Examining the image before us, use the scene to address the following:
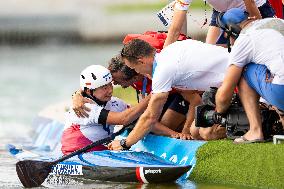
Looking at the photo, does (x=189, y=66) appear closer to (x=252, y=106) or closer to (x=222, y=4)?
(x=252, y=106)

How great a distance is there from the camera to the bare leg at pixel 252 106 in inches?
462

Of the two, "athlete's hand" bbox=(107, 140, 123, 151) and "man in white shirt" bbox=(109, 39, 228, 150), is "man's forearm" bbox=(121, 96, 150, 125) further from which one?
"man in white shirt" bbox=(109, 39, 228, 150)

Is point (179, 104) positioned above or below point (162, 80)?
below

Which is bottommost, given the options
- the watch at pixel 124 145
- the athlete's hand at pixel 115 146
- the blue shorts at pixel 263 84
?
the athlete's hand at pixel 115 146

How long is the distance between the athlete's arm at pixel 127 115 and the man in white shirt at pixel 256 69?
1.44 meters

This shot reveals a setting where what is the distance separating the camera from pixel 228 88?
11.8 metres

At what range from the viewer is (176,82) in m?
12.4

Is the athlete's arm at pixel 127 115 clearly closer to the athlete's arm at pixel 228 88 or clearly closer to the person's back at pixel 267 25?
the athlete's arm at pixel 228 88

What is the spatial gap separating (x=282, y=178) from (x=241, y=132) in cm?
126

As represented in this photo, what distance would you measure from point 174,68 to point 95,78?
3.67 ft

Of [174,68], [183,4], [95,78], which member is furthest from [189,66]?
[183,4]

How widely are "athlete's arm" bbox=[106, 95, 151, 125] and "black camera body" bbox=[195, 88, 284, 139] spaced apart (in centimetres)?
94

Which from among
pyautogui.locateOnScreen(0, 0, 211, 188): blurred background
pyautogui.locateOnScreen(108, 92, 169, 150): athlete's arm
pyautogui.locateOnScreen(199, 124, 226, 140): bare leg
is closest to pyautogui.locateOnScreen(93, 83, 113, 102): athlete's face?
pyautogui.locateOnScreen(108, 92, 169, 150): athlete's arm

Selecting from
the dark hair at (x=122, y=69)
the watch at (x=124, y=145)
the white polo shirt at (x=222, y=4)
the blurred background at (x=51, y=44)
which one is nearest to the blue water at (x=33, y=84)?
the blurred background at (x=51, y=44)
